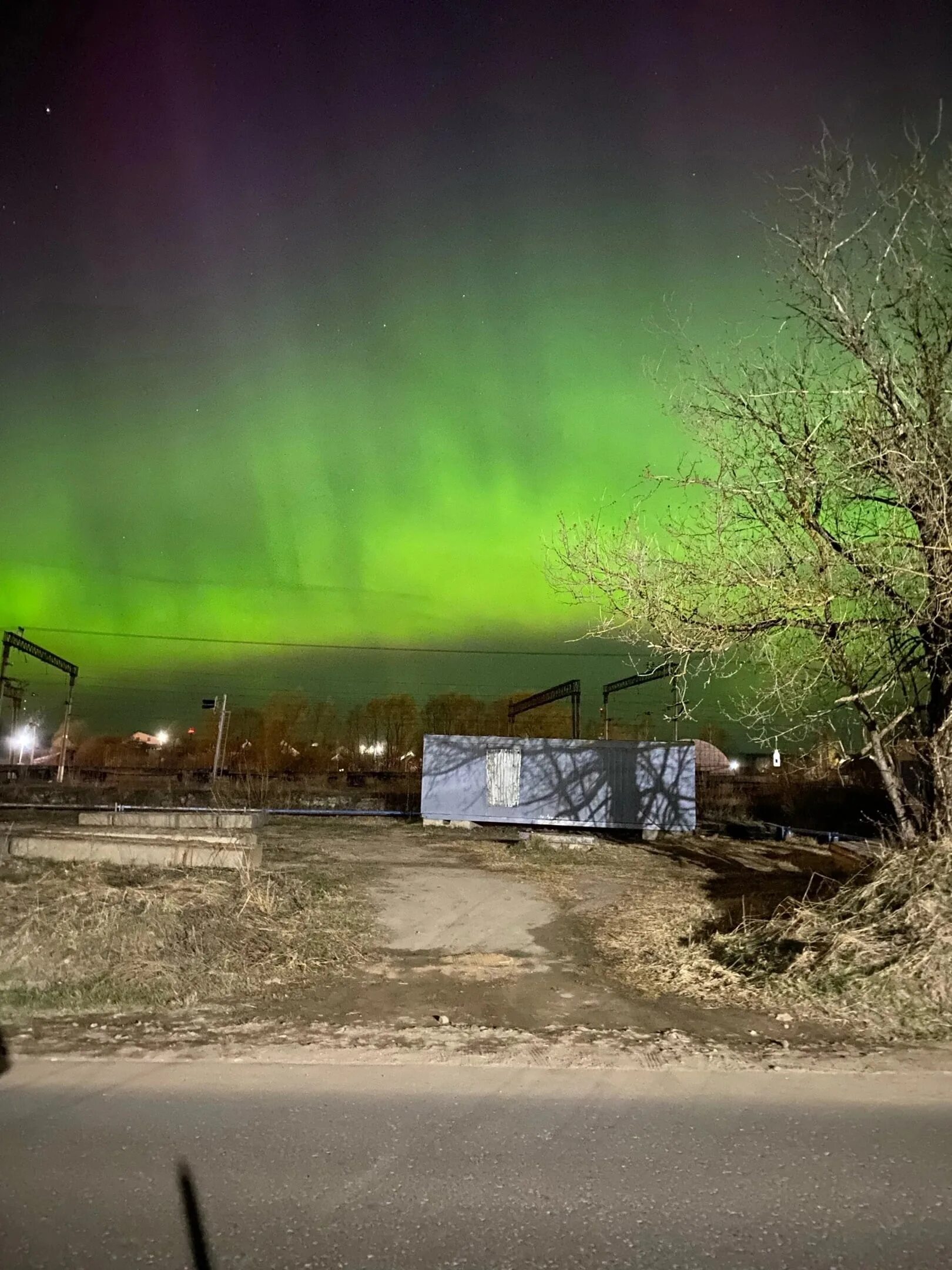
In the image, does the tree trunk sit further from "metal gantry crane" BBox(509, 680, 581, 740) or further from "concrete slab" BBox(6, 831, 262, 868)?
"metal gantry crane" BBox(509, 680, 581, 740)

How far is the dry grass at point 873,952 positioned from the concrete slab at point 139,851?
6.30 meters

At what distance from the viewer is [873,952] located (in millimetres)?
7449

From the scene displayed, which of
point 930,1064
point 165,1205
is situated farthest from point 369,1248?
point 930,1064

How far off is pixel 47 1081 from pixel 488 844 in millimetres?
Result: 15033

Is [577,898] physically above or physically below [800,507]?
below

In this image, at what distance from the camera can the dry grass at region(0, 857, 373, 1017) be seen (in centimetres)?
725

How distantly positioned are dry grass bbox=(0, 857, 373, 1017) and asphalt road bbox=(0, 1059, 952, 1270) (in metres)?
1.62

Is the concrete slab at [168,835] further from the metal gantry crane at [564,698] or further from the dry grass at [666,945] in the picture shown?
the metal gantry crane at [564,698]

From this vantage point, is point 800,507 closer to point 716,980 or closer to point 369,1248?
point 716,980

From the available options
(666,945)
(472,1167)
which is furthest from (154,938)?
(666,945)

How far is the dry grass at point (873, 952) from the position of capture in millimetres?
6820

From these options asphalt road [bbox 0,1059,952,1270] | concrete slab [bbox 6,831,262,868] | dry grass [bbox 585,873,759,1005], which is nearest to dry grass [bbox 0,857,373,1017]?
concrete slab [bbox 6,831,262,868]

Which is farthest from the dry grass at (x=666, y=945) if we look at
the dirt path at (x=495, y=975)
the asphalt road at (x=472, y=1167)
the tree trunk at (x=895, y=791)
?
the tree trunk at (x=895, y=791)

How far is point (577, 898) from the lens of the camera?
13.0 meters
